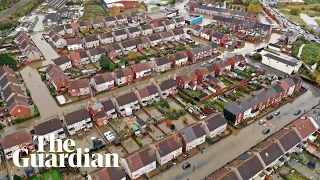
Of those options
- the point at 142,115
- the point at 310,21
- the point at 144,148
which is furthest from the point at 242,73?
the point at 310,21

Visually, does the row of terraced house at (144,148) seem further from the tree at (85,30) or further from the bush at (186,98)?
the tree at (85,30)

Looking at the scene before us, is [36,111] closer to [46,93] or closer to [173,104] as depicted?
[46,93]

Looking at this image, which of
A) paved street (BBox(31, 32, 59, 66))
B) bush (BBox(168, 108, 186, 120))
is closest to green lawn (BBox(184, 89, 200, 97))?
bush (BBox(168, 108, 186, 120))

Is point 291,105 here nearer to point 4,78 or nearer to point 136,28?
point 136,28

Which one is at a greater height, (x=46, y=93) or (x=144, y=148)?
(x=144, y=148)

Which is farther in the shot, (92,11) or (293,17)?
(92,11)

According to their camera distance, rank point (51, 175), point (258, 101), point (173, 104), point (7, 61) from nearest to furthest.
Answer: point (51, 175), point (258, 101), point (173, 104), point (7, 61)

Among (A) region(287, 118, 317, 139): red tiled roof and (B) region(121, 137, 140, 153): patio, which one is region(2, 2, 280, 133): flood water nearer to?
(B) region(121, 137, 140, 153): patio
